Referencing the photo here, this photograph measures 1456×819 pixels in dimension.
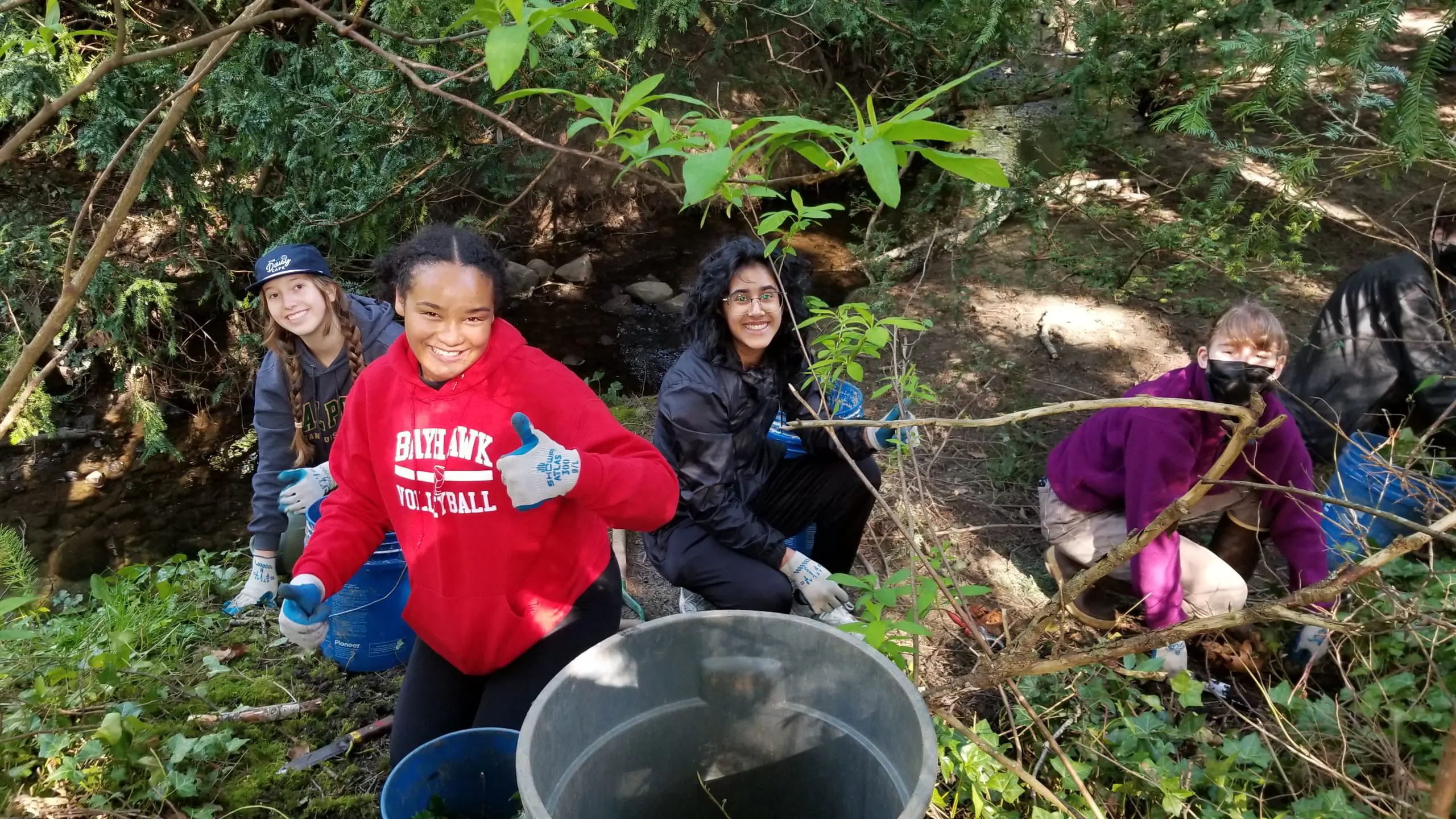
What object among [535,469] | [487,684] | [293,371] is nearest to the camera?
[535,469]

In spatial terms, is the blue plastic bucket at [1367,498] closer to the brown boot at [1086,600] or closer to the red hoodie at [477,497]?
the brown boot at [1086,600]

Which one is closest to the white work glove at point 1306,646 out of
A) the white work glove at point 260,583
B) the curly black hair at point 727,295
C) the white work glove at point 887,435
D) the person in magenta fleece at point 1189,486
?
the person in magenta fleece at point 1189,486

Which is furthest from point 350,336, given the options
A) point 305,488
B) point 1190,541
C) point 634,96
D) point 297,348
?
point 1190,541

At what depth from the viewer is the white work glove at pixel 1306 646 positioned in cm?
262

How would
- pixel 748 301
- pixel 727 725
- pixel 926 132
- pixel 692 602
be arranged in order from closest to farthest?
pixel 926 132, pixel 727 725, pixel 748 301, pixel 692 602

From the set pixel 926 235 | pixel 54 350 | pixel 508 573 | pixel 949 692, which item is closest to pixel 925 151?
pixel 949 692

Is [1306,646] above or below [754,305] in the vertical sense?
below

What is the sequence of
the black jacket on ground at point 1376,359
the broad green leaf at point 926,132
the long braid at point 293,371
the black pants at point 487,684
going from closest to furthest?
the broad green leaf at point 926,132 → the black pants at point 487,684 → the long braid at point 293,371 → the black jacket on ground at point 1376,359

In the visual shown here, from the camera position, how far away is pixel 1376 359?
3137 millimetres

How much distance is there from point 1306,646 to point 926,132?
2685mm

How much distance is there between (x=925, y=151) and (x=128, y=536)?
5.59m

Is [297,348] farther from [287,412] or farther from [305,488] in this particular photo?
[305,488]

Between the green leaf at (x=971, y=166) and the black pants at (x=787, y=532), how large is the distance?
77.8 inches

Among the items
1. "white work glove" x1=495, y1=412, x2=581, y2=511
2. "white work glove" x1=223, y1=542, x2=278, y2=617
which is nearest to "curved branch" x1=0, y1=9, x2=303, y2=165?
"white work glove" x1=495, y1=412, x2=581, y2=511
